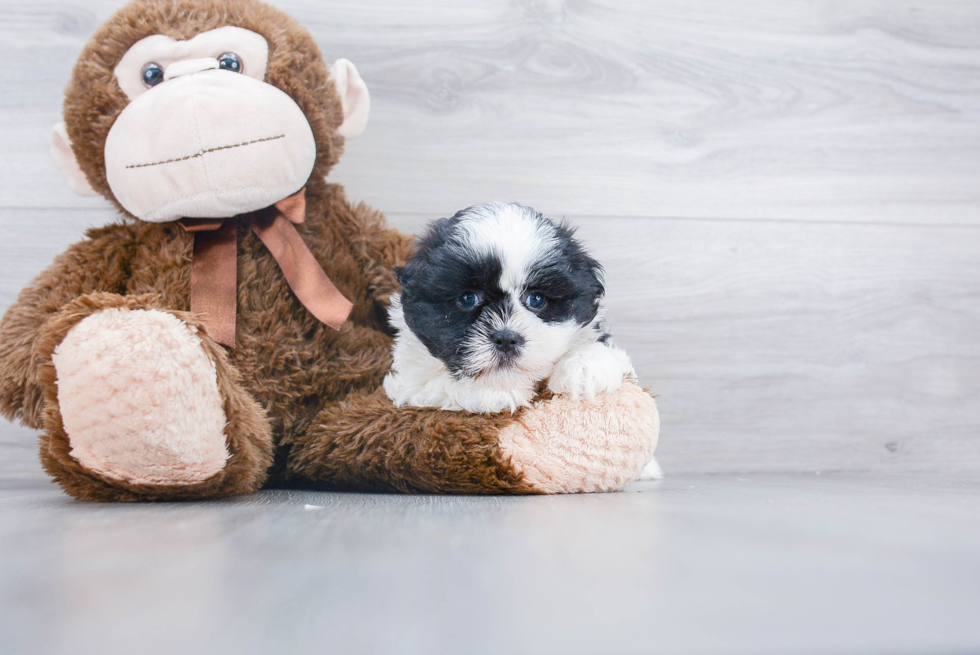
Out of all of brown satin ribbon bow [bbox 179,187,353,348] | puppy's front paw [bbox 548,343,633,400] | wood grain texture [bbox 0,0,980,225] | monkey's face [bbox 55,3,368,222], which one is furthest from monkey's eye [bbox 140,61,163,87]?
puppy's front paw [bbox 548,343,633,400]

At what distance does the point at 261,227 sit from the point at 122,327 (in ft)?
0.96

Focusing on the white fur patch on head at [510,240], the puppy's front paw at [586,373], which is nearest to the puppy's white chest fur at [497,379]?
the puppy's front paw at [586,373]

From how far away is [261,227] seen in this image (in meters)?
1.02

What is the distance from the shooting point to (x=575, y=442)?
2.82 feet

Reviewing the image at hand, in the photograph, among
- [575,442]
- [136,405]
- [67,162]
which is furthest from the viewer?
[67,162]

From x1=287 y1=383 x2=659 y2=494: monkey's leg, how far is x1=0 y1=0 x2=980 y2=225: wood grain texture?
596 mm

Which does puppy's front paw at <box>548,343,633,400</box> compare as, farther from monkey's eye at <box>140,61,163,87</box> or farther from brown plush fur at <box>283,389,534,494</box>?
monkey's eye at <box>140,61,163,87</box>

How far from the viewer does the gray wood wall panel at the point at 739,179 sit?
1356mm

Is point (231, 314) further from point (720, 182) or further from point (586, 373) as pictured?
point (720, 182)

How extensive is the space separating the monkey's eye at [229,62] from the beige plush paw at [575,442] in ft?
2.12

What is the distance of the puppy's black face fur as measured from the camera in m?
0.83

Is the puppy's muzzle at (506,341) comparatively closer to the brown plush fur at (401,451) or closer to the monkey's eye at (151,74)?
the brown plush fur at (401,451)

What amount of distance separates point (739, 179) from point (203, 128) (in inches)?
41.9

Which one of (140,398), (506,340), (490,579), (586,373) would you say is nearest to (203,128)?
(140,398)
